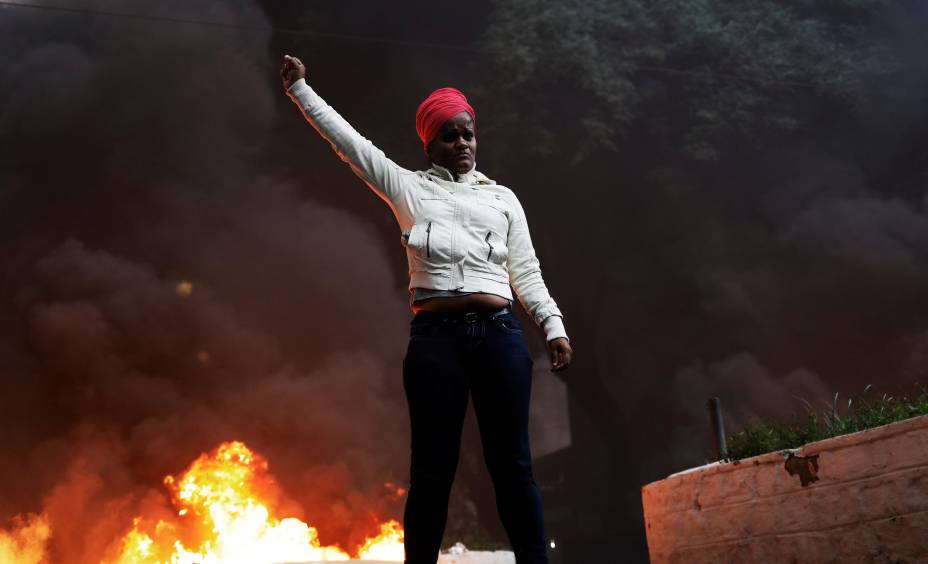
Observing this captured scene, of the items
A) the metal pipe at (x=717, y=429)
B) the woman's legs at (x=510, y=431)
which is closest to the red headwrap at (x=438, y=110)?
the woman's legs at (x=510, y=431)

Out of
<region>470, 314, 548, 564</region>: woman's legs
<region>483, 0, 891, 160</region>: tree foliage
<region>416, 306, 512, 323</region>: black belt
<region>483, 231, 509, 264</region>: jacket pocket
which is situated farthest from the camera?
<region>483, 0, 891, 160</region>: tree foliage

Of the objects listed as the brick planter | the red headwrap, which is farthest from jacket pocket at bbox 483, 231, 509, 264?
the brick planter

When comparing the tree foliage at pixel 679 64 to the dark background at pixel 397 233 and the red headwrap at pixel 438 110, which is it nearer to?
the dark background at pixel 397 233

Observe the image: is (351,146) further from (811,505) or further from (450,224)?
(811,505)

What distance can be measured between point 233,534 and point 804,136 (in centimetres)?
968

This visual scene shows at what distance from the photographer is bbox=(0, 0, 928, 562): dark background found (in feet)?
32.0

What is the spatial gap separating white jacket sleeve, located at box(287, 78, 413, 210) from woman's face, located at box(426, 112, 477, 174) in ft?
0.66

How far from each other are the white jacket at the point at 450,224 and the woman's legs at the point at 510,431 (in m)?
0.18

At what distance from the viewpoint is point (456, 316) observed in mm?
2506

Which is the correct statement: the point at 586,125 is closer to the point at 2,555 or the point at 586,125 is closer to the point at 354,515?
the point at 354,515

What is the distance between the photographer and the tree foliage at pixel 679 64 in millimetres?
11961

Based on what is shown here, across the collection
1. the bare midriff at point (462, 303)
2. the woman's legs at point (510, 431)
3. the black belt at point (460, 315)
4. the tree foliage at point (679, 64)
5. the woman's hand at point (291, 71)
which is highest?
the tree foliage at point (679, 64)

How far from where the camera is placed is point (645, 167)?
12.4 meters

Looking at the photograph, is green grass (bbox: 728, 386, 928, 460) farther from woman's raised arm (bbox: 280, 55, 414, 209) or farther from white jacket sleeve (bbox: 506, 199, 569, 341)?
woman's raised arm (bbox: 280, 55, 414, 209)
